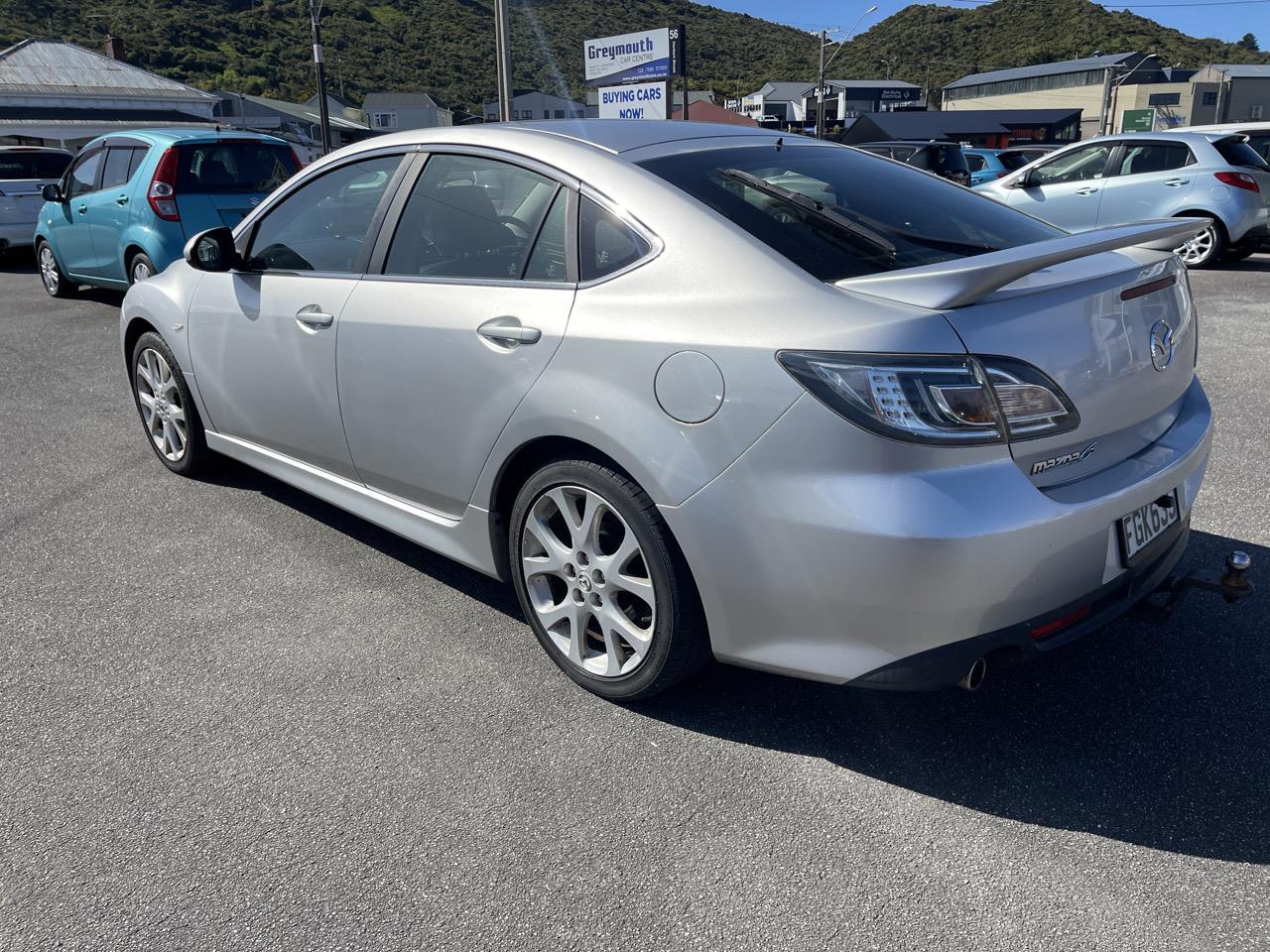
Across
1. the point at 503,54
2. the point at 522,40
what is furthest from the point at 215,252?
the point at 522,40

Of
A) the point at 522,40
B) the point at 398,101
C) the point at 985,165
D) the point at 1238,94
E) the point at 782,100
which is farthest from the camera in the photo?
the point at 522,40

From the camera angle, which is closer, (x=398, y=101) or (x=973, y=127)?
(x=973, y=127)

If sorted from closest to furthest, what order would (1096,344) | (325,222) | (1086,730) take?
(1096,344)
(1086,730)
(325,222)

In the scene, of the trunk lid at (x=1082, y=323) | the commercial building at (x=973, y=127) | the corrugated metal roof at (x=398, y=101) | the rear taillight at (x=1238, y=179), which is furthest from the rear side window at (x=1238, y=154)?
the corrugated metal roof at (x=398, y=101)

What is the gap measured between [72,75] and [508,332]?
197 ft

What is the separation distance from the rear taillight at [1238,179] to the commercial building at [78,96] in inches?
1784

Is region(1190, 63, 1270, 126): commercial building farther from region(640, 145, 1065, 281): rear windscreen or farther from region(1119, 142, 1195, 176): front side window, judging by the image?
region(640, 145, 1065, 281): rear windscreen

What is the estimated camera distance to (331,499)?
374cm

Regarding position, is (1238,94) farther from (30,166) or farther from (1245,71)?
(30,166)

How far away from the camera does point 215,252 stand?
12.7 ft

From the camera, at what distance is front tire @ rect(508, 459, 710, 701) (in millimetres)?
2578

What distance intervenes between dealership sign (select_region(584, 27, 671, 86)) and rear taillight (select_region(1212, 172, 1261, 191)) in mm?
14201

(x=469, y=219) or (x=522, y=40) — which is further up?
(x=522, y=40)

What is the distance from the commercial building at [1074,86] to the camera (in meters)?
81.2
